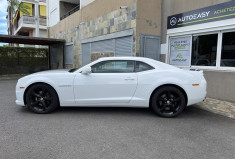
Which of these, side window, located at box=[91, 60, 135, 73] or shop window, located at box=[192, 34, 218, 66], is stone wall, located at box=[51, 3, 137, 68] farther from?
side window, located at box=[91, 60, 135, 73]

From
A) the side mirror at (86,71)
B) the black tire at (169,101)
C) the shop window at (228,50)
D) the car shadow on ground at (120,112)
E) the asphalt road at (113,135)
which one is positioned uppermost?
the shop window at (228,50)

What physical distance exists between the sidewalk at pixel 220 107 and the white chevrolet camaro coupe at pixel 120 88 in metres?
0.93

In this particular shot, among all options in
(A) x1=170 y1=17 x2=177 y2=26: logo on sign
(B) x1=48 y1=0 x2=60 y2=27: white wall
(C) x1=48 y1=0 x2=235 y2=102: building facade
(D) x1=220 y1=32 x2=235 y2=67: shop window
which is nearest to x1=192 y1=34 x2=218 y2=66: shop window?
(C) x1=48 y1=0 x2=235 y2=102: building facade

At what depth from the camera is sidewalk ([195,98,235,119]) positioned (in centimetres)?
453

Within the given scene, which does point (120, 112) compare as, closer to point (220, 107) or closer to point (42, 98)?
point (42, 98)

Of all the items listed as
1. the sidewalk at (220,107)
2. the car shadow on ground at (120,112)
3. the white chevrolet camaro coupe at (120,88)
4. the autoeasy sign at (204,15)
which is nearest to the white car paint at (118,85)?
the white chevrolet camaro coupe at (120,88)

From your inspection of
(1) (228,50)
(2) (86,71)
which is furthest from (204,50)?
(2) (86,71)

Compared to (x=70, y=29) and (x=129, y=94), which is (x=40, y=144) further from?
(x=70, y=29)

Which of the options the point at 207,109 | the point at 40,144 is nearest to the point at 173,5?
the point at 207,109

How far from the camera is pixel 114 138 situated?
3049 mm

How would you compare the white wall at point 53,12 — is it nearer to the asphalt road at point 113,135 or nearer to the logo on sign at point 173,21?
the logo on sign at point 173,21

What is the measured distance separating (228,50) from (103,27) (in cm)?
613

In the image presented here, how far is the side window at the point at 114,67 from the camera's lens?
4301mm

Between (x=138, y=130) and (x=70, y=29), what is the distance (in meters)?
12.1
